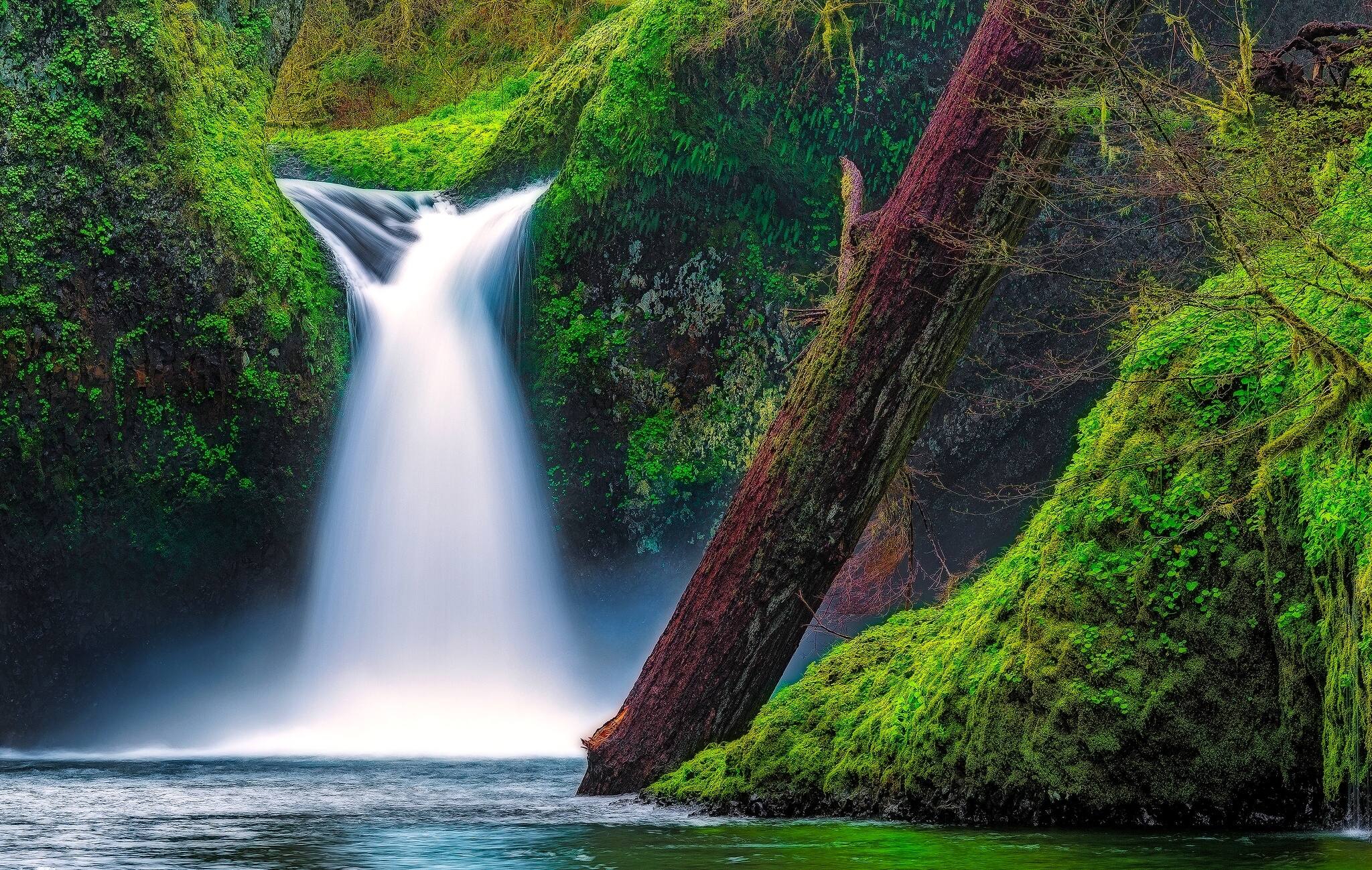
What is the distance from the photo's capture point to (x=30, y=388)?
9.95 metres

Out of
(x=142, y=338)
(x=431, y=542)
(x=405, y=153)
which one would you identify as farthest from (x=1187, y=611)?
(x=405, y=153)

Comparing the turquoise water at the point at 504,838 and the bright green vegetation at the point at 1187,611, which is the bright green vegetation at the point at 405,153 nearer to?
the turquoise water at the point at 504,838

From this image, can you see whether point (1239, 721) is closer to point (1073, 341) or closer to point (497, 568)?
point (497, 568)

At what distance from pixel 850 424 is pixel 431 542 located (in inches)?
262

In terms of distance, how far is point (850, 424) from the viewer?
5.48 m

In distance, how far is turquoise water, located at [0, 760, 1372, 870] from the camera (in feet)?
11.9

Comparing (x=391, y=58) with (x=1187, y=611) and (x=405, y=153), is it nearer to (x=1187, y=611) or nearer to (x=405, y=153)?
(x=405, y=153)

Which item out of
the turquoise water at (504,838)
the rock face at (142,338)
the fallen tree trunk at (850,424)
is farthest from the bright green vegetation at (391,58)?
the turquoise water at (504,838)

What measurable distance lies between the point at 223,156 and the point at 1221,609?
9034 mm

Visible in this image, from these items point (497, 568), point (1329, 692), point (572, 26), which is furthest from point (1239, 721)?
point (572, 26)

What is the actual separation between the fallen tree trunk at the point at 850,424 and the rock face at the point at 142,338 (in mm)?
6487

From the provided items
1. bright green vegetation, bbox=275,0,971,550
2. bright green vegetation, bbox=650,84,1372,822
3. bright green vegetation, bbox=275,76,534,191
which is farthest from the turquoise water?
bright green vegetation, bbox=275,76,534,191

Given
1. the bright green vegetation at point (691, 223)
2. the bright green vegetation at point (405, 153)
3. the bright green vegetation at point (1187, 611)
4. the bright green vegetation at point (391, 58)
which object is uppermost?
the bright green vegetation at point (391, 58)

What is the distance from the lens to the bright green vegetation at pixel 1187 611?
164 inches
